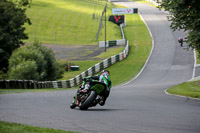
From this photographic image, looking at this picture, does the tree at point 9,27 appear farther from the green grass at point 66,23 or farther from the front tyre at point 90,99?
the front tyre at point 90,99

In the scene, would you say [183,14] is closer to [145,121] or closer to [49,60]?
[145,121]

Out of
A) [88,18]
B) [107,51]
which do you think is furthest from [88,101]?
[88,18]

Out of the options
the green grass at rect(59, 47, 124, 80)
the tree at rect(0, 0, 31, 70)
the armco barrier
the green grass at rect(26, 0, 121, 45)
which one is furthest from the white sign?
the tree at rect(0, 0, 31, 70)

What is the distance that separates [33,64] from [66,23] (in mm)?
52599

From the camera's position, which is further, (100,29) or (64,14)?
(64,14)

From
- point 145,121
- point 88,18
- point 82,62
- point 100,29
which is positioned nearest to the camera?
point 145,121

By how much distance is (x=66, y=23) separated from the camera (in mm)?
86625

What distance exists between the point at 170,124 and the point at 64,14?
8773 centimetres

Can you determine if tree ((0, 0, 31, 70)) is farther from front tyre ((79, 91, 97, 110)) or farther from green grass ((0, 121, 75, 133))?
green grass ((0, 121, 75, 133))

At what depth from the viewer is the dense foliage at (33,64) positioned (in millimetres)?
34625

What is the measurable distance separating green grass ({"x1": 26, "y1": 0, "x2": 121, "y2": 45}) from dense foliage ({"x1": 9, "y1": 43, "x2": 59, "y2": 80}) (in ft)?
94.6

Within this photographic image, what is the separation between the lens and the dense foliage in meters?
34.6

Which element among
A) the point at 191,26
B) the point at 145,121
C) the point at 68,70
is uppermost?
the point at 191,26

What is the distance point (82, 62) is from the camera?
170 feet
